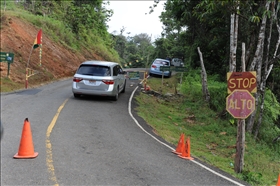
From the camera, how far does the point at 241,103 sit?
25.1 feet

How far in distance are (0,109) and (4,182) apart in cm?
665

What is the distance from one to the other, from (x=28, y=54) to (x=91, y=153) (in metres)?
18.4

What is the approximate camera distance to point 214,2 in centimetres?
1139

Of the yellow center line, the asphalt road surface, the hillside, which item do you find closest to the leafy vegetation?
the hillside

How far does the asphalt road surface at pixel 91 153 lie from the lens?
18.3 feet

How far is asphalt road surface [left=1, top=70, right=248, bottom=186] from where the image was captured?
219 inches

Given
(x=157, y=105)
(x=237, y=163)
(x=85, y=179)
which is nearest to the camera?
(x=85, y=179)

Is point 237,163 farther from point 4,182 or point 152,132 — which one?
point 4,182

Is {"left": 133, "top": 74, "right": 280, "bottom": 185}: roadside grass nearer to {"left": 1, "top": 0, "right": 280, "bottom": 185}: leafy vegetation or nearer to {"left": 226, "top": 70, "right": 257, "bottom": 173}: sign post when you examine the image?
{"left": 1, "top": 0, "right": 280, "bottom": 185}: leafy vegetation

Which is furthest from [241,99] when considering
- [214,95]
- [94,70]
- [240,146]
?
[214,95]

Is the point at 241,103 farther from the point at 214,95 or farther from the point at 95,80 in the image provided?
the point at 214,95

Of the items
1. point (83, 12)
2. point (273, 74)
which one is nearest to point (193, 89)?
point (273, 74)

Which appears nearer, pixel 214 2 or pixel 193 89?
pixel 214 2

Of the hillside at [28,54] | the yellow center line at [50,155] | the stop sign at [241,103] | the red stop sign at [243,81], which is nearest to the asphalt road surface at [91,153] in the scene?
the yellow center line at [50,155]
